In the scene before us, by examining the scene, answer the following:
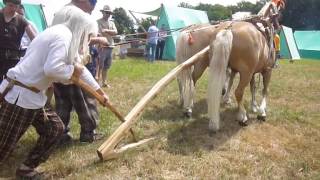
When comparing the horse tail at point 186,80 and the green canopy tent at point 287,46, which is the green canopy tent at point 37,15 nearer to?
the horse tail at point 186,80

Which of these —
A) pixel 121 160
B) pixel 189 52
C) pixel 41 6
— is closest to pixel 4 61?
pixel 121 160

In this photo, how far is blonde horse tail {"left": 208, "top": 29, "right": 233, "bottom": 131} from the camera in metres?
6.04

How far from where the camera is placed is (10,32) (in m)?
5.26

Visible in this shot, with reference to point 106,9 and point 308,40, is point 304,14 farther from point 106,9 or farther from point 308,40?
point 106,9

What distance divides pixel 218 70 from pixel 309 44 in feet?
96.4

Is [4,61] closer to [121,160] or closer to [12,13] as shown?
[12,13]

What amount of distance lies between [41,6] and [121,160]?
11.0m

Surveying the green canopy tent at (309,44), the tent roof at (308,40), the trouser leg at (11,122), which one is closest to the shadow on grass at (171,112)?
the trouser leg at (11,122)

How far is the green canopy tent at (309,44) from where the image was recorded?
32719mm

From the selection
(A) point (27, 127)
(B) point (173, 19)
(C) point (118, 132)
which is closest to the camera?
(A) point (27, 127)

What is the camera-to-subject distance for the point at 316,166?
16.9 ft

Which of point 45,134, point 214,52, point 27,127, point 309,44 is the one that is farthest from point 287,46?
point 27,127

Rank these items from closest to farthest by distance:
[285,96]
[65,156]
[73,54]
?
[73,54]
[65,156]
[285,96]

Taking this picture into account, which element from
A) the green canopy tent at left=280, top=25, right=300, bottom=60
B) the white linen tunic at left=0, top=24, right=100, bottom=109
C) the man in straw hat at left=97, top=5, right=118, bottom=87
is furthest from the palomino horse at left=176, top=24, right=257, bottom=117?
the green canopy tent at left=280, top=25, right=300, bottom=60
